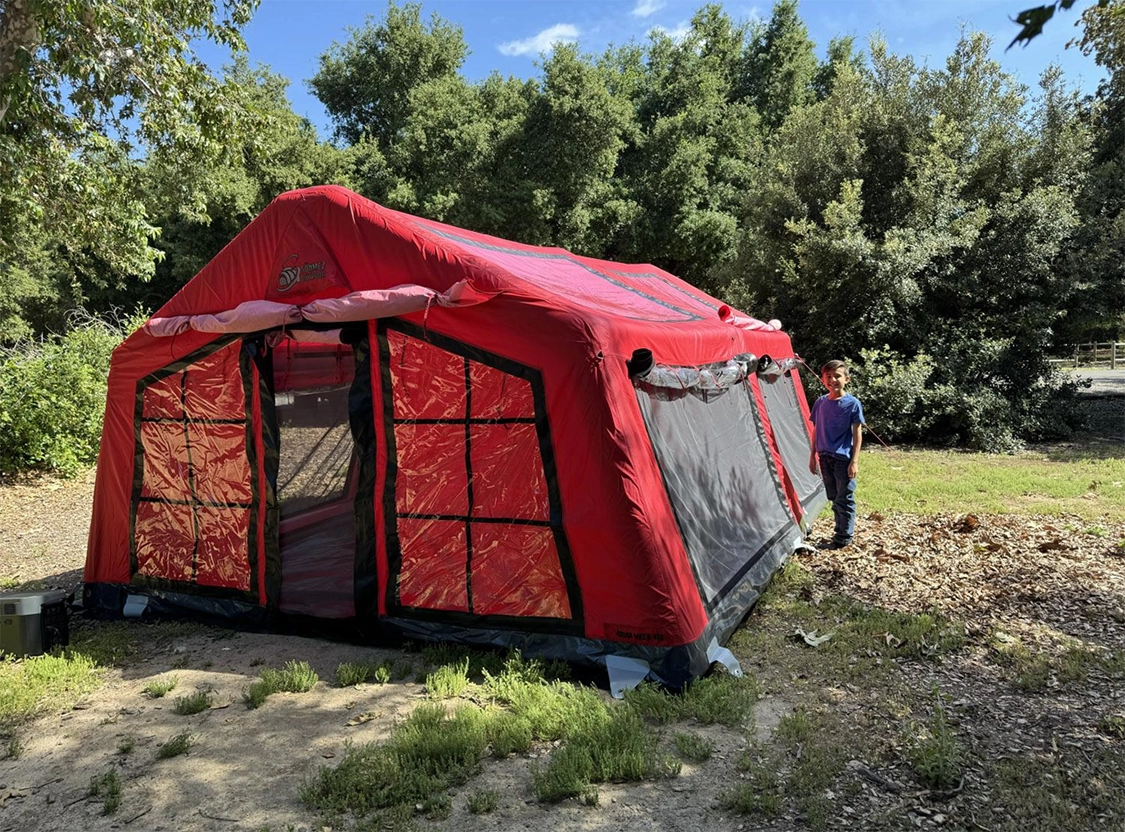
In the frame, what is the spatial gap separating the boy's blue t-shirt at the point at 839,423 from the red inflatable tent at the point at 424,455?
89 cm

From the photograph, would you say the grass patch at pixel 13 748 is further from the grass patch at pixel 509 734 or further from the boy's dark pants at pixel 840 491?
the boy's dark pants at pixel 840 491

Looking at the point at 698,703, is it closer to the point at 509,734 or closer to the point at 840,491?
the point at 509,734

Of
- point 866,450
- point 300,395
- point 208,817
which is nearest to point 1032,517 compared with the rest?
point 866,450

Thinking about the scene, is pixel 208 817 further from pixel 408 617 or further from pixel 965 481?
pixel 965 481

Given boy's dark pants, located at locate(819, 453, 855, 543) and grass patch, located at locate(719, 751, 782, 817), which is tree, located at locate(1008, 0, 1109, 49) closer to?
grass patch, located at locate(719, 751, 782, 817)

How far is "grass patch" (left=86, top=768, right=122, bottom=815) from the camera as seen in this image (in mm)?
2941

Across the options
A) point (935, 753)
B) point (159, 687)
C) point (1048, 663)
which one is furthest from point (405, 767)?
point (1048, 663)

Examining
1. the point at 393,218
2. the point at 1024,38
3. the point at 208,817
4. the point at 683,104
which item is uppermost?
the point at 683,104

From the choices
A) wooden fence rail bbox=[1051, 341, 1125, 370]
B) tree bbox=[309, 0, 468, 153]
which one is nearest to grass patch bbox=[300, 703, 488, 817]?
tree bbox=[309, 0, 468, 153]

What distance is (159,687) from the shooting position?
13.1 feet

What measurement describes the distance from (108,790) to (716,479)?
3.67 metres

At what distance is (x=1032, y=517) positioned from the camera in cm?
723

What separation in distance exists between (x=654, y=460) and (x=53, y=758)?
3.19 m

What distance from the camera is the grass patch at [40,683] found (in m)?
3.77
